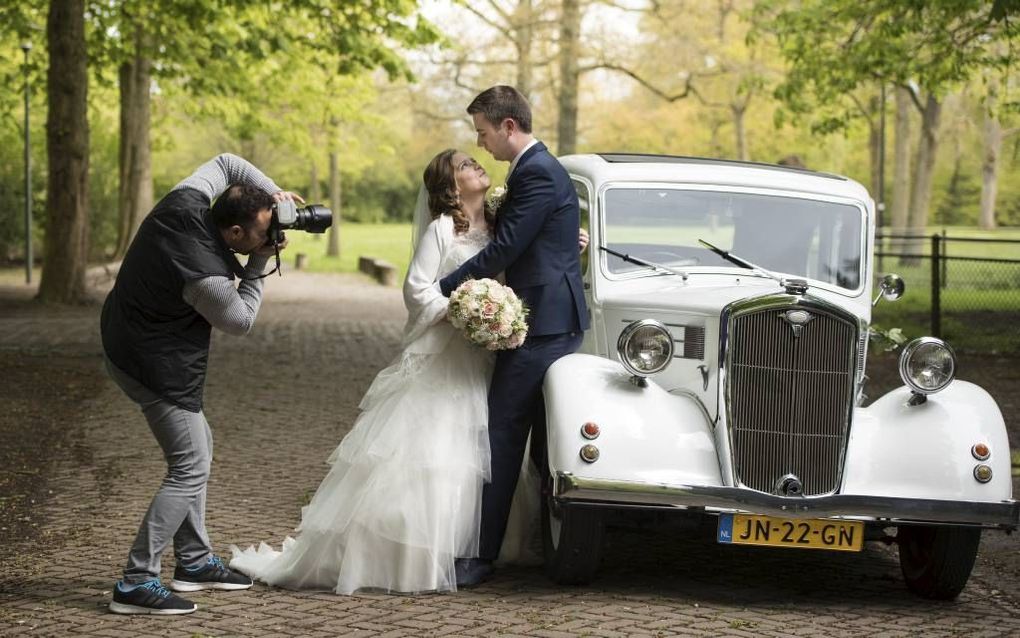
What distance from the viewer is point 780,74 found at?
33.5 meters

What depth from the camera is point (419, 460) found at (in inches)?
244

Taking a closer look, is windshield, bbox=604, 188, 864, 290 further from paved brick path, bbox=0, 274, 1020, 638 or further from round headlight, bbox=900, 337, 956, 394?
paved brick path, bbox=0, 274, 1020, 638

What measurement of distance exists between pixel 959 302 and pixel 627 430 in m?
19.7

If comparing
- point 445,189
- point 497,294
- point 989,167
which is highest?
point 989,167

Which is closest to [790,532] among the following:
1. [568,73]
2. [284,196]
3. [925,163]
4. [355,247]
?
[284,196]

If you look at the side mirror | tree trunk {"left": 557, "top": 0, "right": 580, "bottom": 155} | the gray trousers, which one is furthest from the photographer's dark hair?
tree trunk {"left": 557, "top": 0, "right": 580, "bottom": 155}

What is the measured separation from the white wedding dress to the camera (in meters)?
0.71

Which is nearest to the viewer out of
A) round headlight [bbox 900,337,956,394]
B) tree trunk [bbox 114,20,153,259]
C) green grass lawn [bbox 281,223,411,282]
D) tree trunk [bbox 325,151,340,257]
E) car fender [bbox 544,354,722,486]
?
car fender [bbox 544,354,722,486]

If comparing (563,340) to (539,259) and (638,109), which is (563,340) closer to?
(539,259)

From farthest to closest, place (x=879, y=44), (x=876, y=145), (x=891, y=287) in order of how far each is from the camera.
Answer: (x=876, y=145) → (x=879, y=44) → (x=891, y=287)

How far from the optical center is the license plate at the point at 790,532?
597 cm

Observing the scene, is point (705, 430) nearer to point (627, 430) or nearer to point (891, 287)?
point (627, 430)

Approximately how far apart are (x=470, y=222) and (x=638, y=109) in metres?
39.8

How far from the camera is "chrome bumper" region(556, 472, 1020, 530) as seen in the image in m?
5.88
